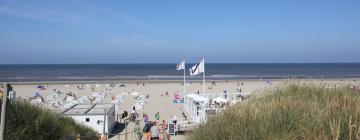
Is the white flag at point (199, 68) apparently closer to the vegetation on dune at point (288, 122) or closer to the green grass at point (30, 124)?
the green grass at point (30, 124)

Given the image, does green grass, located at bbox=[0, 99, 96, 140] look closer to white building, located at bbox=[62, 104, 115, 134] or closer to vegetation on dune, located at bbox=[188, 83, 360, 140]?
vegetation on dune, located at bbox=[188, 83, 360, 140]

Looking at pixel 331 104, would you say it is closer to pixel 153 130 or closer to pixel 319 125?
pixel 319 125

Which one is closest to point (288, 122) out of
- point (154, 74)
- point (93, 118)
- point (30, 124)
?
point (30, 124)

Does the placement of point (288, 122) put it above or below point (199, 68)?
below

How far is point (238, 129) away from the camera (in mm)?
5766

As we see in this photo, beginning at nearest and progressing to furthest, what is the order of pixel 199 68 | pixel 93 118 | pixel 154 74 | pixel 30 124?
pixel 30 124 → pixel 93 118 → pixel 199 68 → pixel 154 74

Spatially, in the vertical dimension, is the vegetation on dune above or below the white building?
above

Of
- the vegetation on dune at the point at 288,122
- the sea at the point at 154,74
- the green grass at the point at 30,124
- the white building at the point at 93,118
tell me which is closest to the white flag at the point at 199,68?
the white building at the point at 93,118

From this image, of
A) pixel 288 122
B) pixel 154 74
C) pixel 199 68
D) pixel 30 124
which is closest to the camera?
pixel 288 122

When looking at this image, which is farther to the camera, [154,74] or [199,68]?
[154,74]

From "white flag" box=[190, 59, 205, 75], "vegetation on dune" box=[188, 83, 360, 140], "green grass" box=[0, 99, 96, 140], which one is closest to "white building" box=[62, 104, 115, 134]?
"white flag" box=[190, 59, 205, 75]

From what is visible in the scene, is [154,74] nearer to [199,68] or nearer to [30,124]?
[199,68]

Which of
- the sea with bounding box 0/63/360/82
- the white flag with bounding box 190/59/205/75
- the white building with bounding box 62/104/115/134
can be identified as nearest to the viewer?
the white building with bounding box 62/104/115/134

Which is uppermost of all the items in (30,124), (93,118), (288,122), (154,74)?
(154,74)
